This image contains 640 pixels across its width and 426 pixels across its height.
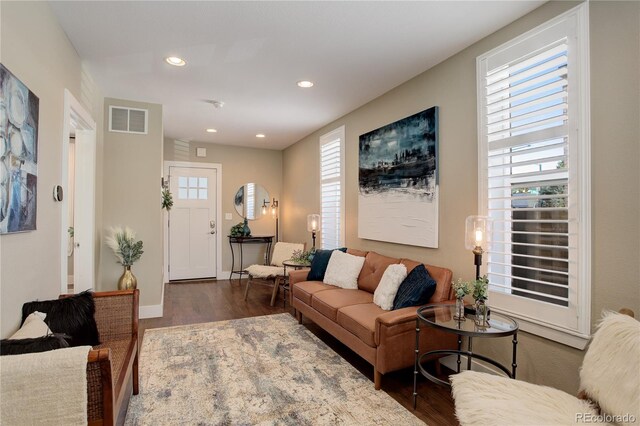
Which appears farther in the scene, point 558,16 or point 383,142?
point 383,142

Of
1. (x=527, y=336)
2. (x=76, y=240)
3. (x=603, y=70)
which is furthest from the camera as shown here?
(x=76, y=240)

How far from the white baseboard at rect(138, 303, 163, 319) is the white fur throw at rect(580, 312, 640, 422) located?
4.15 m

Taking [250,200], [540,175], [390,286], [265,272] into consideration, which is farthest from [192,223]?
[540,175]

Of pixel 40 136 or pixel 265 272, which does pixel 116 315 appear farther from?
pixel 265 272

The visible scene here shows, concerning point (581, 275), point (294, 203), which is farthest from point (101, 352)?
point (294, 203)

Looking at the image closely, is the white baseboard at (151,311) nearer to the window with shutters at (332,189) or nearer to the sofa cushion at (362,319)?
the window with shutters at (332,189)

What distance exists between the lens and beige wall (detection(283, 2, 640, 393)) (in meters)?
1.72

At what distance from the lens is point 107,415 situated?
1332mm

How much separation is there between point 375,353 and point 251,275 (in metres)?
2.82

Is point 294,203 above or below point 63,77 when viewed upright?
below

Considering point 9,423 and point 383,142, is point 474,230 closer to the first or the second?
point 383,142

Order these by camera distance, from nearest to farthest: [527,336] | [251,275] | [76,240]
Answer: [527,336], [76,240], [251,275]

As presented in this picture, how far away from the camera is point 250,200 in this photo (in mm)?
6672

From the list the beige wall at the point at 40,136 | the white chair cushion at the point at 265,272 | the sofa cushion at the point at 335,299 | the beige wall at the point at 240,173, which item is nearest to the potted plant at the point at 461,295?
the sofa cushion at the point at 335,299
